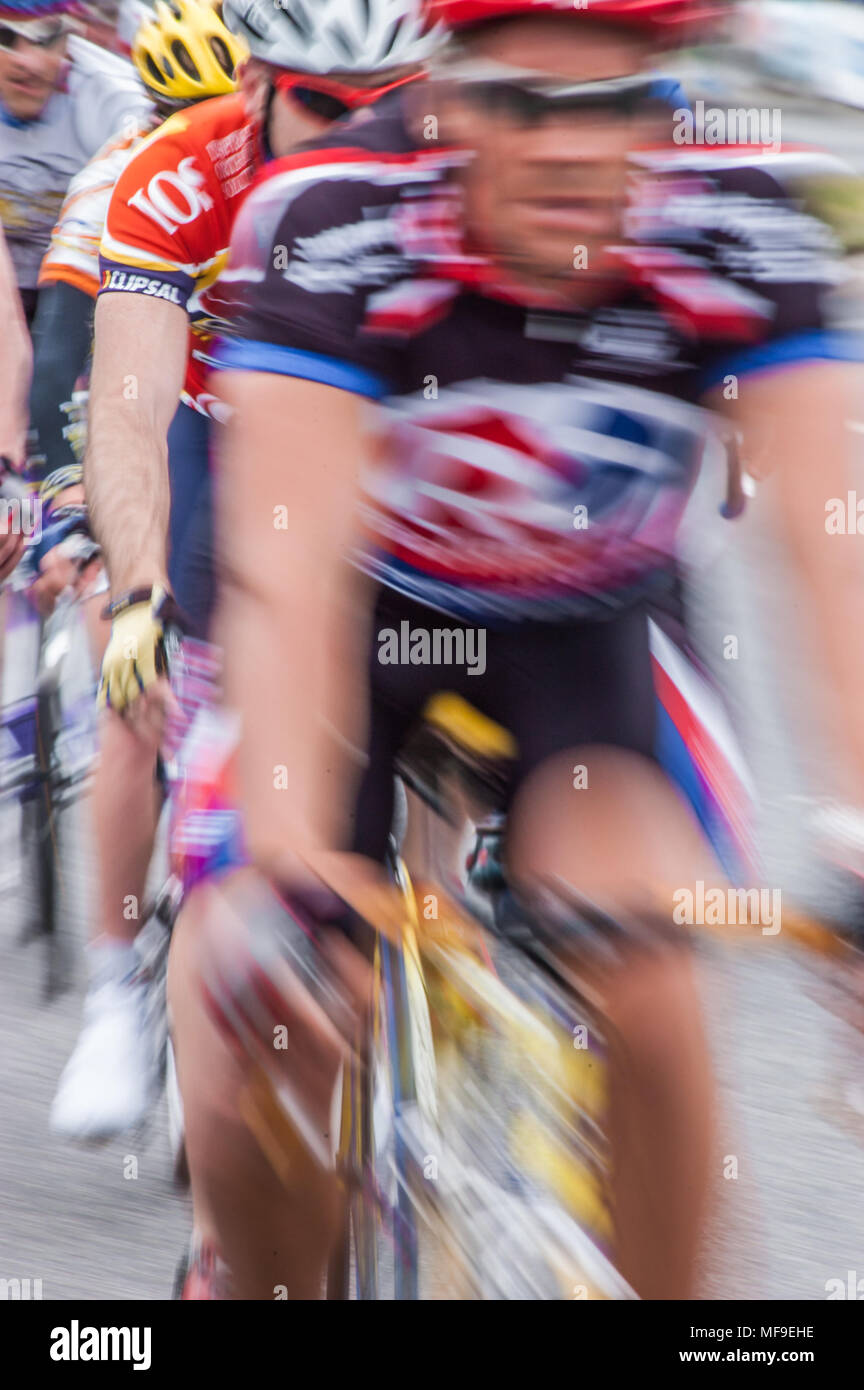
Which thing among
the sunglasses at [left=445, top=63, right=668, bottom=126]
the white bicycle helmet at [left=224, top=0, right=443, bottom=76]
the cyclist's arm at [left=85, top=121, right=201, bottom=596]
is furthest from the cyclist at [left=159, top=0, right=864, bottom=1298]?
the cyclist's arm at [left=85, top=121, right=201, bottom=596]

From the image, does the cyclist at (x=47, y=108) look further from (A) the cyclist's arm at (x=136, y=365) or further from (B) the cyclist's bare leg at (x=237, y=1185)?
(B) the cyclist's bare leg at (x=237, y=1185)

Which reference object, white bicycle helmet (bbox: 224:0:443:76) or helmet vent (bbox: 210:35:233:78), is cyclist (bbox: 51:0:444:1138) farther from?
helmet vent (bbox: 210:35:233:78)

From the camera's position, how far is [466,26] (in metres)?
1.67

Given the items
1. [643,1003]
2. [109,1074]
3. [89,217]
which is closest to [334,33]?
[89,217]

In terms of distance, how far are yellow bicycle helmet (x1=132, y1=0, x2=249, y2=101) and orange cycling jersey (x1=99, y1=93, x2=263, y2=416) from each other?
30cm

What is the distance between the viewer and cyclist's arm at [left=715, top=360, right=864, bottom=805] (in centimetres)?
180

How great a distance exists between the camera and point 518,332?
184cm

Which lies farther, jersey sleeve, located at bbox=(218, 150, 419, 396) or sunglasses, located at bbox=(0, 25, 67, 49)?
sunglasses, located at bbox=(0, 25, 67, 49)

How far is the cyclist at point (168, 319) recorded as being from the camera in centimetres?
252

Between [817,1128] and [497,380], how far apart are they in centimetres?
187

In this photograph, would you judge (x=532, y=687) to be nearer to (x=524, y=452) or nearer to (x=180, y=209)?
(x=524, y=452)

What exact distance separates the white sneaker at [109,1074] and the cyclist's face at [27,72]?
1.75 m
